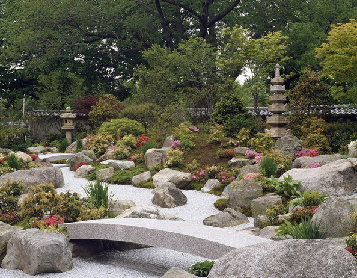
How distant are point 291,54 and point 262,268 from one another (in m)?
19.9

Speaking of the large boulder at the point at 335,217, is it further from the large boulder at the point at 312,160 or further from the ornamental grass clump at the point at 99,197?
the large boulder at the point at 312,160

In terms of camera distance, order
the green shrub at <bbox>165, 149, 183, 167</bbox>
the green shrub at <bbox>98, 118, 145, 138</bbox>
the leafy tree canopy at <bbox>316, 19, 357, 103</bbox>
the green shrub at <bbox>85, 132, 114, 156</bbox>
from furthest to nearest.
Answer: the green shrub at <bbox>98, 118, 145, 138</bbox>
the green shrub at <bbox>85, 132, 114, 156</bbox>
the leafy tree canopy at <bbox>316, 19, 357, 103</bbox>
the green shrub at <bbox>165, 149, 183, 167</bbox>

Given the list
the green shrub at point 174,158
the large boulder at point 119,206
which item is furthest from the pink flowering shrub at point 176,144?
the large boulder at point 119,206

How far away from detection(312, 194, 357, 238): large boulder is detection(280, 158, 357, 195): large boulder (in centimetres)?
275

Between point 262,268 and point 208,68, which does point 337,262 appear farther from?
point 208,68

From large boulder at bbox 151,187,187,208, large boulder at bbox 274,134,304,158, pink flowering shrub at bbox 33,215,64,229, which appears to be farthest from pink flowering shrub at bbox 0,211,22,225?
large boulder at bbox 274,134,304,158

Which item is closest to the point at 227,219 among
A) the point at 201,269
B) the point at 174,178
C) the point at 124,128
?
the point at 201,269

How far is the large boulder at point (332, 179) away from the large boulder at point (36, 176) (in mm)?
6303

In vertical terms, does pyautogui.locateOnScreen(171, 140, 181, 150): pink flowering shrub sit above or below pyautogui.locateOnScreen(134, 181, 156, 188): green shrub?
above

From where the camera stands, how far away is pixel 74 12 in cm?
2378

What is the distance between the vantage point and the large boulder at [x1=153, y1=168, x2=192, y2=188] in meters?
12.0

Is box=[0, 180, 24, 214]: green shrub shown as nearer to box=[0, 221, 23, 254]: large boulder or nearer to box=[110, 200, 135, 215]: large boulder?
box=[0, 221, 23, 254]: large boulder

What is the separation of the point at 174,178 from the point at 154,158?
1.60 m

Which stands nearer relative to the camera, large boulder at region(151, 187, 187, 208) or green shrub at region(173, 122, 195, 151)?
large boulder at region(151, 187, 187, 208)
